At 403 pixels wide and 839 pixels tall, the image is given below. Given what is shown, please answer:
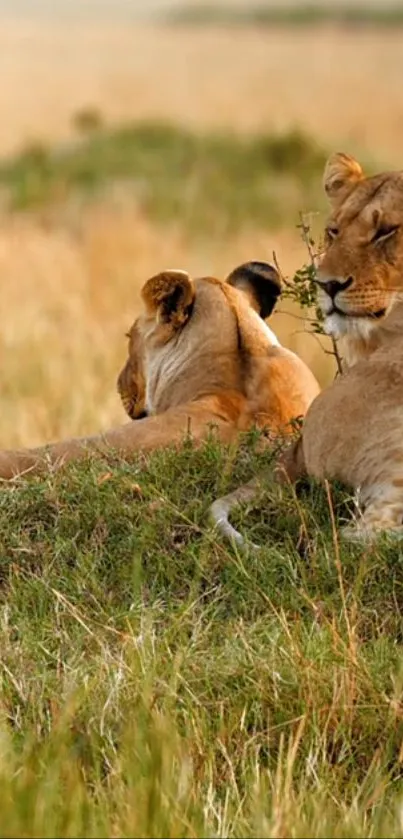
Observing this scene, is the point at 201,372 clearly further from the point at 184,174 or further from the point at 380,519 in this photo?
the point at 184,174

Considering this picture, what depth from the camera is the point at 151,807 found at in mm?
2932

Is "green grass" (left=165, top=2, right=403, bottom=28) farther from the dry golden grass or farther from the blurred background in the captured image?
the blurred background

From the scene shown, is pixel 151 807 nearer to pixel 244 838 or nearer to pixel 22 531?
pixel 244 838

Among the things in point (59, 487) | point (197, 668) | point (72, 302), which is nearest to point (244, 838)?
point (197, 668)

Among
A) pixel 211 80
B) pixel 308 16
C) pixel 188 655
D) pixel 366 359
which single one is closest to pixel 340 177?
pixel 366 359

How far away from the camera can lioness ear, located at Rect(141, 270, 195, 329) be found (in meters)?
5.69

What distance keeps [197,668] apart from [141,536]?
716mm

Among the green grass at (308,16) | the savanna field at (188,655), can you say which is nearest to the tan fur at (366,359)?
the savanna field at (188,655)

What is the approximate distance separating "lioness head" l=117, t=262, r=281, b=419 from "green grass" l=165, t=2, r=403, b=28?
54.4 metres

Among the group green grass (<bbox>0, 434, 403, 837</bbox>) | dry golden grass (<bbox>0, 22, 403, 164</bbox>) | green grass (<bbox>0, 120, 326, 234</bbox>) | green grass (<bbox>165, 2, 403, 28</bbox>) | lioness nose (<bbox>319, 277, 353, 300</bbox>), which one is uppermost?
lioness nose (<bbox>319, 277, 353, 300</bbox>)

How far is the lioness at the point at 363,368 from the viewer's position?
4.48 m

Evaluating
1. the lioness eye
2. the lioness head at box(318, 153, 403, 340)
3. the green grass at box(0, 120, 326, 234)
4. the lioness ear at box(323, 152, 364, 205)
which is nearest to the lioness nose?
the lioness head at box(318, 153, 403, 340)

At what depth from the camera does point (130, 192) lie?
16531 millimetres

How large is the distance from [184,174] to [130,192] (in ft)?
4.83
